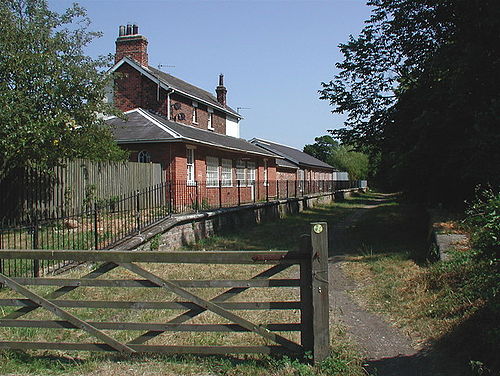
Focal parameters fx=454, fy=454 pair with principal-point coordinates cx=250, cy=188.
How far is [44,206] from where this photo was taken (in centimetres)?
1347

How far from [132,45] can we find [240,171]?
8.81m

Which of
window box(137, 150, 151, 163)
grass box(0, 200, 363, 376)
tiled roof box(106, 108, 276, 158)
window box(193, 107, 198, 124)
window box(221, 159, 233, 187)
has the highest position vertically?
window box(193, 107, 198, 124)

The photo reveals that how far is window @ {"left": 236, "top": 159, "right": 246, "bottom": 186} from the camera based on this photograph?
25359 millimetres

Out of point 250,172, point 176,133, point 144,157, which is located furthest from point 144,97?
A: point 250,172

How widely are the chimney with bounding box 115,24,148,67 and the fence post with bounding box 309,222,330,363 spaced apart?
69.5 feet

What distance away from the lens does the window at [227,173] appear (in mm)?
23495

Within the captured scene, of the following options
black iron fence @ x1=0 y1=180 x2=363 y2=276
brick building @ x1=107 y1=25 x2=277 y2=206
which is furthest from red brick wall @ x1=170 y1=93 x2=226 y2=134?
black iron fence @ x1=0 y1=180 x2=363 y2=276

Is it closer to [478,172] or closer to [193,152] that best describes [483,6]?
[478,172]

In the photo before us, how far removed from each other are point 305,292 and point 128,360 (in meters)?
1.86

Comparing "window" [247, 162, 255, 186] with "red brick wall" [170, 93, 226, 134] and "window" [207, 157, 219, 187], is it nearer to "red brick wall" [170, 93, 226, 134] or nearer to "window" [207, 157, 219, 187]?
"red brick wall" [170, 93, 226, 134]

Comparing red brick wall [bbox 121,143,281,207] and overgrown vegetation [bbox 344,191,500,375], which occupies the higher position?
red brick wall [bbox 121,143,281,207]

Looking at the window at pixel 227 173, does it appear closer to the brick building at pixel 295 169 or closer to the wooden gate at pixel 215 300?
the brick building at pixel 295 169

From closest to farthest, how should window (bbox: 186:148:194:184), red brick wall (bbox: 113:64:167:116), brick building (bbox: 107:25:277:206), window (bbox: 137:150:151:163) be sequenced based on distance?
brick building (bbox: 107:25:277:206) < window (bbox: 137:150:151:163) < window (bbox: 186:148:194:184) < red brick wall (bbox: 113:64:167:116)

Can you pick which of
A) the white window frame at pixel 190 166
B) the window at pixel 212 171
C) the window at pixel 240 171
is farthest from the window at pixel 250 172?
the white window frame at pixel 190 166
